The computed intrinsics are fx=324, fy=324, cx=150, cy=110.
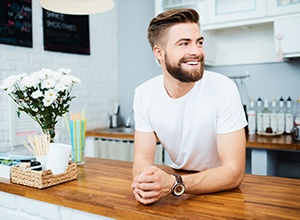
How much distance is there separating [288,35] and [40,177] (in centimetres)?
218

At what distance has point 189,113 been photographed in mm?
1518

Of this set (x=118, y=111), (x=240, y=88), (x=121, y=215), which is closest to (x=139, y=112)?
(x=121, y=215)

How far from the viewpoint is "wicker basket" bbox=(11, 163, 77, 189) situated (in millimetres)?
1341

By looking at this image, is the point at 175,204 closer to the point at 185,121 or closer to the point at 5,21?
the point at 185,121

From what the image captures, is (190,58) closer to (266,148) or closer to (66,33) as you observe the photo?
(266,148)

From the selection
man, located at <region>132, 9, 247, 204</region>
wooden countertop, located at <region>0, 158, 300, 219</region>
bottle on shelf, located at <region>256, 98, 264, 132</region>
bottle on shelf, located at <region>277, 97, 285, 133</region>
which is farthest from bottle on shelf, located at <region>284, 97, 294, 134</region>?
wooden countertop, located at <region>0, 158, 300, 219</region>

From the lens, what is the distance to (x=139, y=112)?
1657mm

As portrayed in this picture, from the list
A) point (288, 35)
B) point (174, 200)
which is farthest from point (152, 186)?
point (288, 35)

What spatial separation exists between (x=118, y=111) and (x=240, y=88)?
4.77 ft

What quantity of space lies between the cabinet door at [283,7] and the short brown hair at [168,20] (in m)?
1.42

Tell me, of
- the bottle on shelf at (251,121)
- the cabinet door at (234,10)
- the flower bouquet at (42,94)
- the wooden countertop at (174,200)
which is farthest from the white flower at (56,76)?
the bottle on shelf at (251,121)

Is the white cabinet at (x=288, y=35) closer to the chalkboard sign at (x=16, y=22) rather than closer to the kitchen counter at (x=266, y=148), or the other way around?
the kitchen counter at (x=266, y=148)

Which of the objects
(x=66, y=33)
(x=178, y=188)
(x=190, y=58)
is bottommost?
(x=178, y=188)

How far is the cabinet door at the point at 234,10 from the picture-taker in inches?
106
